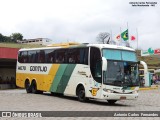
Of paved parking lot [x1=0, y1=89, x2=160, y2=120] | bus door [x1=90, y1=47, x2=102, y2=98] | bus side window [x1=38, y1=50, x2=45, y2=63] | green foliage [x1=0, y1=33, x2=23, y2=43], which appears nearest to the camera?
paved parking lot [x1=0, y1=89, x2=160, y2=120]

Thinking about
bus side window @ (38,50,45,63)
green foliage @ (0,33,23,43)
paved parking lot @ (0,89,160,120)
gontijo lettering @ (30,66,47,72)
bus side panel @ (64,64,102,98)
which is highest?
green foliage @ (0,33,23,43)

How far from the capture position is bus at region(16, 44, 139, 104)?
20234 mm

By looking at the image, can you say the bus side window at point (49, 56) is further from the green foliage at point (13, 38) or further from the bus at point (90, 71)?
the green foliage at point (13, 38)

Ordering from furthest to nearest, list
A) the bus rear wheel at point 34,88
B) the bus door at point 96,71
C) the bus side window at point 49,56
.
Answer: the bus rear wheel at point 34,88
the bus side window at point 49,56
the bus door at point 96,71

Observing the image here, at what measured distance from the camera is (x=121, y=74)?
20.5m

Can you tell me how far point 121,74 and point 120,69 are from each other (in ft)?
0.90

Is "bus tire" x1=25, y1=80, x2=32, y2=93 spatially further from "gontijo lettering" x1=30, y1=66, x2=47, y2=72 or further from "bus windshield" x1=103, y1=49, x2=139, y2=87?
"bus windshield" x1=103, y1=49, x2=139, y2=87

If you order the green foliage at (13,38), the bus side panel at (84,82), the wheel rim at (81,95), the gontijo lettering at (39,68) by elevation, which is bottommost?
the wheel rim at (81,95)

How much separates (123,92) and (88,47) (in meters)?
3.27

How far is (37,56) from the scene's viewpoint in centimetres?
2738

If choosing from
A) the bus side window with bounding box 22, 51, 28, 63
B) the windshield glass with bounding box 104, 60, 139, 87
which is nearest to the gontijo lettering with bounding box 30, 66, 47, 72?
the bus side window with bounding box 22, 51, 28, 63

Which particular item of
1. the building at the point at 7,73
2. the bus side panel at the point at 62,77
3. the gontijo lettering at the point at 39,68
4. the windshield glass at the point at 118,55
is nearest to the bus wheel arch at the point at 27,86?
the gontijo lettering at the point at 39,68

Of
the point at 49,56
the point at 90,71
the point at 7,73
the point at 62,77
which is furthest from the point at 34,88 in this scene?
the point at 7,73

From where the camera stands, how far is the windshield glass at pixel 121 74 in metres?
20.2
